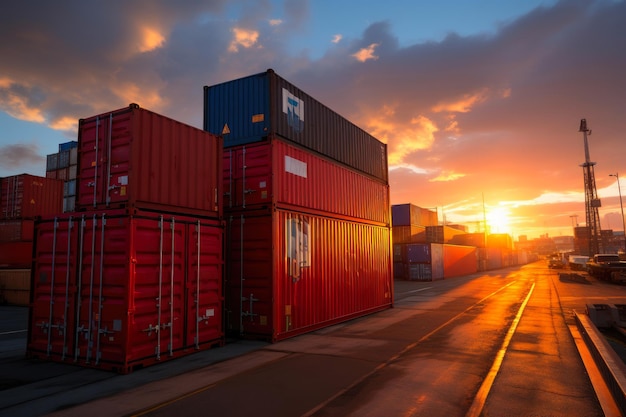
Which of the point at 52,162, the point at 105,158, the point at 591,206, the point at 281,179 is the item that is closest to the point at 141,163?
the point at 105,158

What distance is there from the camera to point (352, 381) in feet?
24.9

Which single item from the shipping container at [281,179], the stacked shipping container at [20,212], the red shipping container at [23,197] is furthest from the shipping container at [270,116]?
the stacked shipping container at [20,212]

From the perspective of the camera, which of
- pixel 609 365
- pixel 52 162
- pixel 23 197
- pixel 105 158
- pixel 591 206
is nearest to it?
pixel 609 365

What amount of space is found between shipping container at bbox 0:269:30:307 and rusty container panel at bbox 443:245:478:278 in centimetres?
4238

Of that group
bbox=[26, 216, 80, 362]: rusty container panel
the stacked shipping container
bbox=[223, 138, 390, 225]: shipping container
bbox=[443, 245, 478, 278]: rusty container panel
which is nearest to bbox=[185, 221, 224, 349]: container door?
bbox=[223, 138, 390, 225]: shipping container

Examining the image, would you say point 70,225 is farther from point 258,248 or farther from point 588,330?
point 588,330

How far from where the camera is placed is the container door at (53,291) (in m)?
9.52

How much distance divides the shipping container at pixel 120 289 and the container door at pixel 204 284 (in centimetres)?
3

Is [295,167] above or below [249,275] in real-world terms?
above

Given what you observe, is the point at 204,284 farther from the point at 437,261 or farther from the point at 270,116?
the point at 437,261

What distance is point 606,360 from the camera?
311 inches

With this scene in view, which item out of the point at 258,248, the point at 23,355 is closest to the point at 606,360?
the point at 258,248

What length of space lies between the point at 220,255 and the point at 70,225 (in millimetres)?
3953

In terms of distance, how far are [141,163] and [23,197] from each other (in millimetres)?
21391
